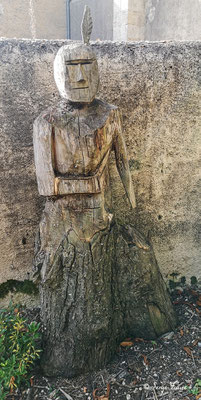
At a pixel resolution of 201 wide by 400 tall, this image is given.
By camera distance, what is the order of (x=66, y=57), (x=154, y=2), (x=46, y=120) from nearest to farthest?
(x=66, y=57) → (x=46, y=120) → (x=154, y=2)

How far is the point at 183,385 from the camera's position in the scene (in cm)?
209

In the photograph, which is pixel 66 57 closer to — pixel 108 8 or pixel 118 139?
pixel 118 139

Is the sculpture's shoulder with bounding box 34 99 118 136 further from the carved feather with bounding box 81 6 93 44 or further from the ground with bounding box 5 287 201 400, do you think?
the ground with bounding box 5 287 201 400

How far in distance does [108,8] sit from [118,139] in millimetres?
4617

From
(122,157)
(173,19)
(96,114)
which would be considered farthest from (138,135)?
(173,19)

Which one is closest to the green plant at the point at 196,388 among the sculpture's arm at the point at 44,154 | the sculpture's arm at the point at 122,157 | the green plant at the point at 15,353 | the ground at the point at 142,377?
the ground at the point at 142,377

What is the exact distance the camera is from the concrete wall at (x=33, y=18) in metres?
6.57

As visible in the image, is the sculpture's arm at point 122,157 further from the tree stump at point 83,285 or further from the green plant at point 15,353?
the green plant at point 15,353

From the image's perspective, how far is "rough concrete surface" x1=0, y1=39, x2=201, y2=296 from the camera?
87.4 inches

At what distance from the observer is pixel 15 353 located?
6.75 feet

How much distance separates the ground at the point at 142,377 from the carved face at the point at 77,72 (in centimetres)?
170

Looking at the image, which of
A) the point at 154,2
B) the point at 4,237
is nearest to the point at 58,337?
the point at 4,237

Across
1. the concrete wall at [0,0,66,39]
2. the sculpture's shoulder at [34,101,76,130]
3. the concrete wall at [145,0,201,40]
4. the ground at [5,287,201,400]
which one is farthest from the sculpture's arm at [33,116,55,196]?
the concrete wall at [0,0,66,39]

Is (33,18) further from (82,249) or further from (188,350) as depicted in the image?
(188,350)
